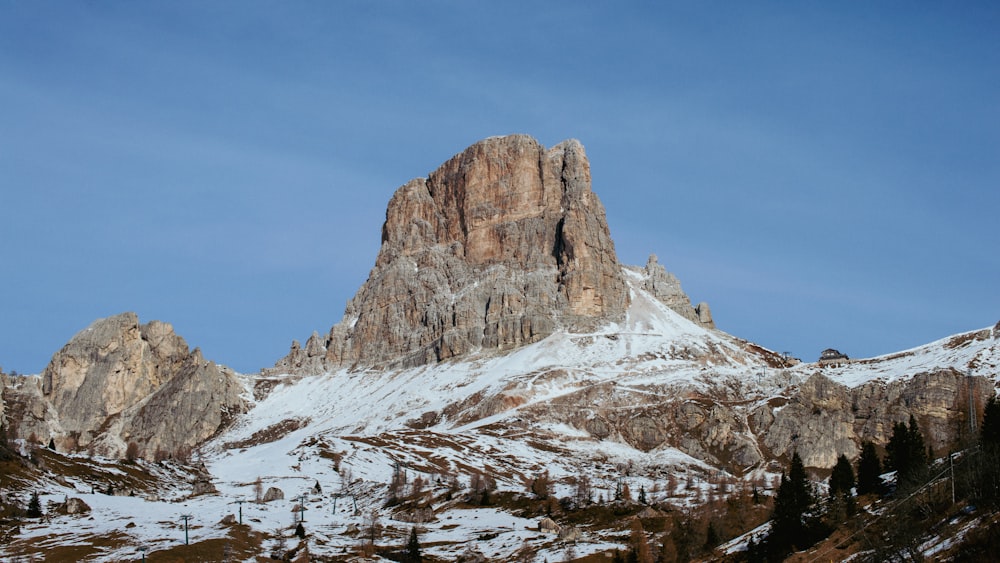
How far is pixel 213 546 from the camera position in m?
179

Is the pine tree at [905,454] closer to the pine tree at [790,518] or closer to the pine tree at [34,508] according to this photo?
the pine tree at [790,518]

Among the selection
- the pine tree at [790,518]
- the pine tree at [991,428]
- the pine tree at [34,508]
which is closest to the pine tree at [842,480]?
the pine tree at [790,518]

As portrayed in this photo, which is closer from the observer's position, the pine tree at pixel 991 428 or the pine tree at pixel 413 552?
the pine tree at pixel 991 428

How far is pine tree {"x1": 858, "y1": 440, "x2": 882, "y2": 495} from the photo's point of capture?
5846 inches

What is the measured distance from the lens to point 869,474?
152 metres

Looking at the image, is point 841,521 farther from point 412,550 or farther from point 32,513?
point 32,513

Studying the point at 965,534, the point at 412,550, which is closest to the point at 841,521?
the point at 965,534

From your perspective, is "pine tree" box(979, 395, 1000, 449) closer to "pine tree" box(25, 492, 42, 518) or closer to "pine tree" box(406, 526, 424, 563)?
"pine tree" box(406, 526, 424, 563)

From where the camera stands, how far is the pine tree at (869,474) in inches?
5846

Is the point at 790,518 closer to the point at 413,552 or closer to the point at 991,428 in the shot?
the point at 991,428

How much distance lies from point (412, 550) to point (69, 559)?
4890 centimetres

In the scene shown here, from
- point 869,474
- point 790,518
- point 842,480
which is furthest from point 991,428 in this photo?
point 842,480

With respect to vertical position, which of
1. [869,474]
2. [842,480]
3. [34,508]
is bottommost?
[842,480]

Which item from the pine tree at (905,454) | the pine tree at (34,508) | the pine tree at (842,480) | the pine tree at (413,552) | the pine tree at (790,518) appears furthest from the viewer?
the pine tree at (34,508)
